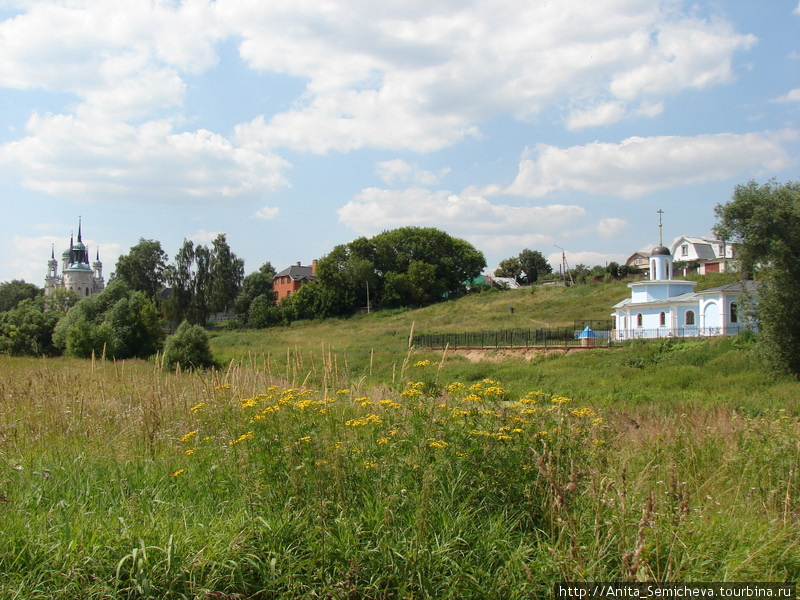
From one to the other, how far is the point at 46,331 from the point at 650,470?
42.9 meters

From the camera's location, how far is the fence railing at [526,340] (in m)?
35.6


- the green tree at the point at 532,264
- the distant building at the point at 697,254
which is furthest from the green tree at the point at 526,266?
the distant building at the point at 697,254

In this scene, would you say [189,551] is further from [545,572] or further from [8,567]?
[545,572]

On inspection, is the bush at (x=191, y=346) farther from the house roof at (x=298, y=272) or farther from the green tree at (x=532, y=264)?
the green tree at (x=532, y=264)

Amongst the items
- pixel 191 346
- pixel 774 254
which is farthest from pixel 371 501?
pixel 191 346

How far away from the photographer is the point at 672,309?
3869cm

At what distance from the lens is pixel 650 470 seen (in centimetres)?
490

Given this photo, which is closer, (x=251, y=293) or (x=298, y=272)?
(x=251, y=293)

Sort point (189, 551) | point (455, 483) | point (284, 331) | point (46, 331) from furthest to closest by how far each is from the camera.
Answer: point (284, 331) → point (46, 331) → point (455, 483) → point (189, 551)

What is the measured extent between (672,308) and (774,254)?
15269 mm

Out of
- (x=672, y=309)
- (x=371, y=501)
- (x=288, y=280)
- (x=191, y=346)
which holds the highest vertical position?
(x=288, y=280)

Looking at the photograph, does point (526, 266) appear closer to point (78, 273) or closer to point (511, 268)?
point (511, 268)

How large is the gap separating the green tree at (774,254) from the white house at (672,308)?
347 inches

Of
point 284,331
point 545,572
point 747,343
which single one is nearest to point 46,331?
point 284,331
